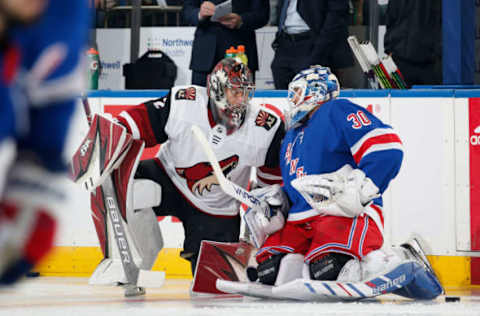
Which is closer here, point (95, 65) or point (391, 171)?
point (391, 171)

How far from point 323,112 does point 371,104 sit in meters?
1.18

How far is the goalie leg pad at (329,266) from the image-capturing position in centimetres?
335

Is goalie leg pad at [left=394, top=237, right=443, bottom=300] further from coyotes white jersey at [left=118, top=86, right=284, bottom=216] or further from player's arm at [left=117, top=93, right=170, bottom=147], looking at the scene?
player's arm at [left=117, top=93, right=170, bottom=147]

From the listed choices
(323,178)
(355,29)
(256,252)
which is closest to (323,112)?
(323,178)

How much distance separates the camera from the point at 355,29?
574cm

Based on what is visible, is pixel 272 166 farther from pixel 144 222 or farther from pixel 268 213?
pixel 144 222

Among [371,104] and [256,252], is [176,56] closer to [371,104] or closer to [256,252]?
[371,104]

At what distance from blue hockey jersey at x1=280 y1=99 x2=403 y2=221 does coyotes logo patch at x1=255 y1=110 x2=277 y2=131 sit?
0.80 ft

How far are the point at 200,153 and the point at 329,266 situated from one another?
899 millimetres

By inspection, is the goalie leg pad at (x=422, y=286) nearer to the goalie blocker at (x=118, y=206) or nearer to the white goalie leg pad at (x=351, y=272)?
the white goalie leg pad at (x=351, y=272)

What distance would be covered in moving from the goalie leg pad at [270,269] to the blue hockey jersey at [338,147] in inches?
7.4

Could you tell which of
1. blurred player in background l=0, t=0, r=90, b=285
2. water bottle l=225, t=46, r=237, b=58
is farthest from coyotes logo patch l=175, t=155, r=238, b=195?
blurred player in background l=0, t=0, r=90, b=285

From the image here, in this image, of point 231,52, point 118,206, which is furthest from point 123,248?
point 231,52

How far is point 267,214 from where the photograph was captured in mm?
3555
